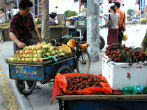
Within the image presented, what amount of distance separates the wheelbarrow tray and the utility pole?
11.6 ft

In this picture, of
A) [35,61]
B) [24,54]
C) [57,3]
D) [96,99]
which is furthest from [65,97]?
[57,3]

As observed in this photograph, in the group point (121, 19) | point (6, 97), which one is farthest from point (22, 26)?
point (121, 19)

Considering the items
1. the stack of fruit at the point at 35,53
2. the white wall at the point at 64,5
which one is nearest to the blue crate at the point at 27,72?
the stack of fruit at the point at 35,53

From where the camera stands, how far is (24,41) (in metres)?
5.46

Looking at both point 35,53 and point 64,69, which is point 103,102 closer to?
point 64,69

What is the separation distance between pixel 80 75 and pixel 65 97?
A: 3.38 feet

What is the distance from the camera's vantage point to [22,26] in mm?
5352

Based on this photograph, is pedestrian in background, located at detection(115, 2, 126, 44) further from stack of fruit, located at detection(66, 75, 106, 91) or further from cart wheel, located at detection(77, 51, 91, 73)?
stack of fruit, located at detection(66, 75, 106, 91)

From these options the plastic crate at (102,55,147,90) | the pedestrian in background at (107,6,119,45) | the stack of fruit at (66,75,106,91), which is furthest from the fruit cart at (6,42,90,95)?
the pedestrian in background at (107,6,119,45)

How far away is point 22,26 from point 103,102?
290 cm

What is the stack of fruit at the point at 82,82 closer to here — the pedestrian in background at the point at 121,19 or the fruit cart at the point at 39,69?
the fruit cart at the point at 39,69

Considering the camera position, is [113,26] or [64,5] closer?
[113,26]

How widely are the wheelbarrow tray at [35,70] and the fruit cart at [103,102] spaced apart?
1.29 meters

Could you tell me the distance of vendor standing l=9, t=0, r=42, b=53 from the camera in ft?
16.8
